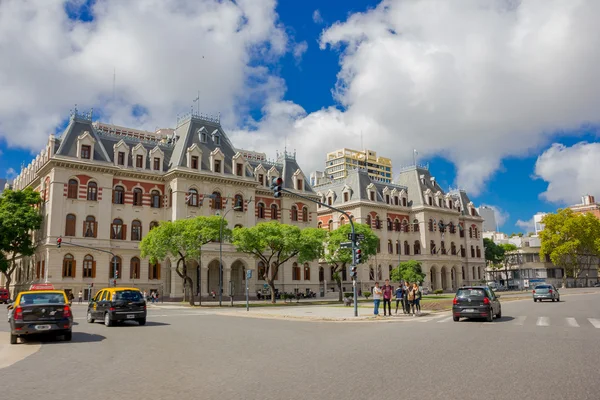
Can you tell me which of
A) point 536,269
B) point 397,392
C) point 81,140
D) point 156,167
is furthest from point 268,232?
point 536,269

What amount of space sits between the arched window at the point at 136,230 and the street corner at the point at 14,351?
3845 cm

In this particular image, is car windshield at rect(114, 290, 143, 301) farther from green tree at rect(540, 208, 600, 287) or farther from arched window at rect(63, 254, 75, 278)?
green tree at rect(540, 208, 600, 287)

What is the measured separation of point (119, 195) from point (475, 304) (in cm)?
4364

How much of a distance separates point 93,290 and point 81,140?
15.9m

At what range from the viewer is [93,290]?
51562mm

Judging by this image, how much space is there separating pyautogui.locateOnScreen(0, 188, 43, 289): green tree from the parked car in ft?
150

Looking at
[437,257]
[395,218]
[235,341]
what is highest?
[395,218]

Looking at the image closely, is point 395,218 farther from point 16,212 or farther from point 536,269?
point 16,212

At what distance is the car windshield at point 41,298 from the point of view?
17406 millimetres

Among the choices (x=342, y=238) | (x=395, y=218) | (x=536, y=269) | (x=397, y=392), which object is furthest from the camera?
(x=536, y=269)

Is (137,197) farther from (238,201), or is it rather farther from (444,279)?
(444,279)

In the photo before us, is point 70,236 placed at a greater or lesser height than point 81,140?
lesser

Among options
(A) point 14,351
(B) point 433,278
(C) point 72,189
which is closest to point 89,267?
(C) point 72,189

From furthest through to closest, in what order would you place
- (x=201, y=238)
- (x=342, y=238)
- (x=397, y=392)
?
(x=342, y=238) < (x=201, y=238) < (x=397, y=392)
